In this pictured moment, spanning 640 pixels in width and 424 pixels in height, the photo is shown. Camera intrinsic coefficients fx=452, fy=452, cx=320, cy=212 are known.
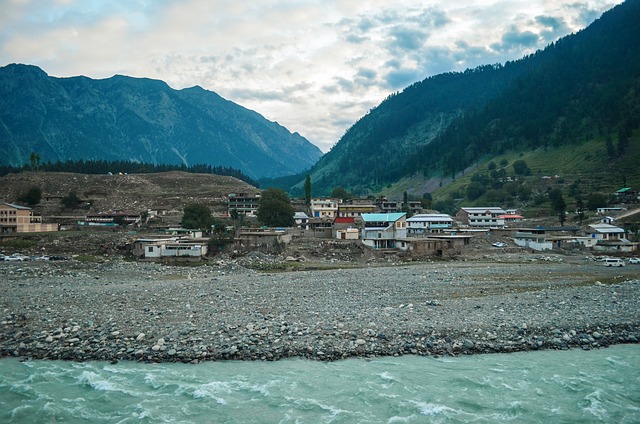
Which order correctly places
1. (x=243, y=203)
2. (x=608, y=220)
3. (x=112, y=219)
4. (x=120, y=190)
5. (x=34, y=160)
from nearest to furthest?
(x=608, y=220), (x=112, y=219), (x=243, y=203), (x=120, y=190), (x=34, y=160)

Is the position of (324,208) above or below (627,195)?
below

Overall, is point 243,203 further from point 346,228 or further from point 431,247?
point 431,247

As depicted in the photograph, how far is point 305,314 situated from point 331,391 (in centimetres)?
691

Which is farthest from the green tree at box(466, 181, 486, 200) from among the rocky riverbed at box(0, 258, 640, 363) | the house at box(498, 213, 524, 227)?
the rocky riverbed at box(0, 258, 640, 363)

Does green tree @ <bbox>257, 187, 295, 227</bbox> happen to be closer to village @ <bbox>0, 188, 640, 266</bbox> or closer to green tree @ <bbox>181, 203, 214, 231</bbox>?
village @ <bbox>0, 188, 640, 266</bbox>

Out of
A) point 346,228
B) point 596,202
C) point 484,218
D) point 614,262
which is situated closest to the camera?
point 614,262

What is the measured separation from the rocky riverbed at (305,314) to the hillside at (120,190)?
52.1m

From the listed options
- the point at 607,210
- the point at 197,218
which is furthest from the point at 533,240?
the point at 197,218

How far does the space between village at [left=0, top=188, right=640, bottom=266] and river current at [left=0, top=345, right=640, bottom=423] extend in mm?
26849

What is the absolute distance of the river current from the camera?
12.8m

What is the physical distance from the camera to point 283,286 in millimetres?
28828

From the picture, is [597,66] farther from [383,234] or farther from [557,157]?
[383,234]

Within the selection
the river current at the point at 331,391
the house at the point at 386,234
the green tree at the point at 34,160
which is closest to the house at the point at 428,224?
the house at the point at 386,234

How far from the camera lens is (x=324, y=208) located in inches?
3091
